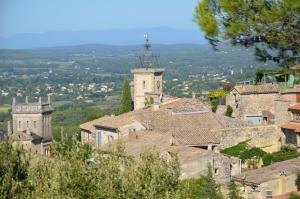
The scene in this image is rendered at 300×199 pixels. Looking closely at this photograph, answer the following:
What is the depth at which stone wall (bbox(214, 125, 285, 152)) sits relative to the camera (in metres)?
33.6

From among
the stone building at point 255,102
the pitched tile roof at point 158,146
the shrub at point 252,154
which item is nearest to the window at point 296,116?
the shrub at point 252,154

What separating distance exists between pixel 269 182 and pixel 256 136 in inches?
306

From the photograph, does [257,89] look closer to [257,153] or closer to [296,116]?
[296,116]

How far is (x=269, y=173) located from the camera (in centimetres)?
2714

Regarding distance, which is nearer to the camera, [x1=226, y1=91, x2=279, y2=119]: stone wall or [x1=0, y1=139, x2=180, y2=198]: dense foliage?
[x1=0, y1=139, x2=180, y2=198]: dense foliage

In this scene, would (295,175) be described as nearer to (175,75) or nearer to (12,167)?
(12,167)

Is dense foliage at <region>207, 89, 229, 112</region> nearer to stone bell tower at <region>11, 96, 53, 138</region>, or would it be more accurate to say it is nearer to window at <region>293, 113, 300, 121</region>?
window at <region>293, 113, 300, 121</region>

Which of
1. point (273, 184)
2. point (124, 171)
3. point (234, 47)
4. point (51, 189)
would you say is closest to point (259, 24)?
point (234, 47)

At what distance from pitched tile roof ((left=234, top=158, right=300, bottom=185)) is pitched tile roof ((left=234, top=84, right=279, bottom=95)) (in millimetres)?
8767

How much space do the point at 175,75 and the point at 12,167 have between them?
494 ft

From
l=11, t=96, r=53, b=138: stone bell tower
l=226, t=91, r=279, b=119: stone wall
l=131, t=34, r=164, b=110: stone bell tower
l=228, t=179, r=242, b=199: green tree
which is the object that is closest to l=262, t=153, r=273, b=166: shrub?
l=226, t=91, r=279, b=119: stone wall

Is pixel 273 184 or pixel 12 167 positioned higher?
pixel 12 167

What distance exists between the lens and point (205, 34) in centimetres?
1678

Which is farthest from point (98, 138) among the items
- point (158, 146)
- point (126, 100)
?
point (126, 100)
